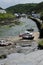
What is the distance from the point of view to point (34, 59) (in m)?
28.3

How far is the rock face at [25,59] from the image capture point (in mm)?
26597

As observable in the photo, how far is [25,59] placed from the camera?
28.5m

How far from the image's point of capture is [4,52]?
32.8 metres

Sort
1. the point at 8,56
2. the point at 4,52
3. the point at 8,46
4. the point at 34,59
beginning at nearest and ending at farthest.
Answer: the point at 34,59
the point at 8,56
the point at 4,52
the point at 8,46

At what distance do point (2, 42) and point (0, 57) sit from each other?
332 inches

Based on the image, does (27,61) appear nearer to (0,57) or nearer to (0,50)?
(0,57)

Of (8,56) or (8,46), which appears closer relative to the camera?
(8,56)

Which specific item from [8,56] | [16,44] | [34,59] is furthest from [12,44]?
[34,59]

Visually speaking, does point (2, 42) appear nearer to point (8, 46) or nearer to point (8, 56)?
point (8, 46)

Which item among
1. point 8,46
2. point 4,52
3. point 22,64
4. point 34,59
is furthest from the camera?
point 8,46

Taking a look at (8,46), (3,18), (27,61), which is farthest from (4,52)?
(3,18)

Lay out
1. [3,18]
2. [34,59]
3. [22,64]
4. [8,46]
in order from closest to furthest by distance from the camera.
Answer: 1. [22,64]
2. [34,59]
3. [8,46]
4. [3,18]

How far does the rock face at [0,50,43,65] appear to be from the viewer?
2660 centimetres

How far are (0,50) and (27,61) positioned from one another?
7877 mm
